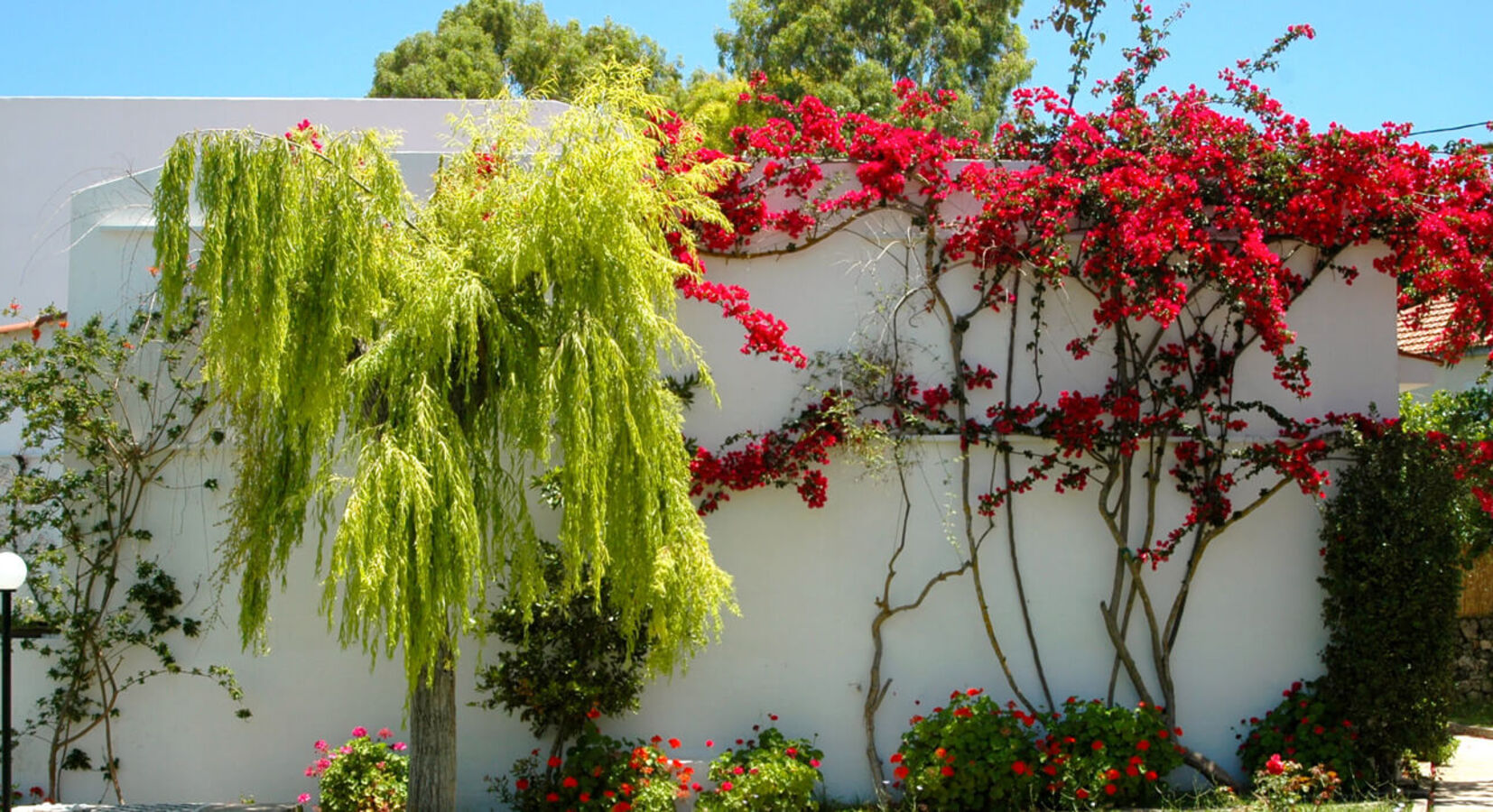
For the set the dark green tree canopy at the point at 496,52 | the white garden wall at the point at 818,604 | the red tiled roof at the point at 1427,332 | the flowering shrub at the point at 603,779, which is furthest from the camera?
the dark green tree canopy at the point at 496,52

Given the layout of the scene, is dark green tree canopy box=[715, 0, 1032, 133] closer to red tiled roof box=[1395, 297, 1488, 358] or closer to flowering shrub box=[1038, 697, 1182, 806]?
red tiled roof box=[1395, 297, 1488, 358]

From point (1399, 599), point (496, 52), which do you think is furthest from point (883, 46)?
point (1399, 599)

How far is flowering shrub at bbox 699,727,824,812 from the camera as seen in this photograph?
7234 mm

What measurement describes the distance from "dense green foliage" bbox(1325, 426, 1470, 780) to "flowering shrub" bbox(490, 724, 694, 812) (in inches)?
163

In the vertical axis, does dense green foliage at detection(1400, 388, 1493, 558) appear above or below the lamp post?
above

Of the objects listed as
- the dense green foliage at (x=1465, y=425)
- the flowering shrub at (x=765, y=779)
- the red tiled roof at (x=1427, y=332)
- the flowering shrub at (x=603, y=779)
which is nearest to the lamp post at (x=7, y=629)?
the flowering shrub at (x=603, y=779)

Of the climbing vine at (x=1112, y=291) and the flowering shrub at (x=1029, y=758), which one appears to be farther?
the climbing vine at (x=1112, y=291)

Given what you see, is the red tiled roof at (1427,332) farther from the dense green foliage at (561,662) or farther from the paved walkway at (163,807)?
the paved walkway at (163,807)

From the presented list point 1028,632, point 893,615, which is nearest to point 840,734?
point 893,615

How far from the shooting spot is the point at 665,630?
6543 millimetres

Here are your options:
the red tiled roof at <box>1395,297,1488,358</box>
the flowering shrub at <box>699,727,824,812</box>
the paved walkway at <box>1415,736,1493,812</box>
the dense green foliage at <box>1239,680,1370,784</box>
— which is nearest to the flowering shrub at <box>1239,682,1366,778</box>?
the dense green foliage at <box>1239,680,1370,784</box>

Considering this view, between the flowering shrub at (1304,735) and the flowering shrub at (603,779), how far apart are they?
3.50 m

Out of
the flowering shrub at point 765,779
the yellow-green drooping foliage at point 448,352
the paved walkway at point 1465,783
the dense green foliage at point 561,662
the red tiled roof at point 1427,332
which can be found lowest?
the paved walkway at point 1465,783

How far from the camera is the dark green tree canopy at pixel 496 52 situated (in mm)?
21094
